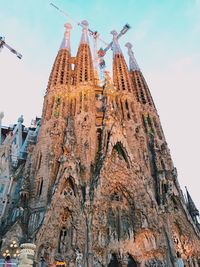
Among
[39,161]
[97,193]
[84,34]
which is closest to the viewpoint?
[97,193]

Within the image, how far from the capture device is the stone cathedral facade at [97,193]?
15644 mm

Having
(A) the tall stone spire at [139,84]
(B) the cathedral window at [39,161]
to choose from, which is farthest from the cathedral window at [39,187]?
(A) the tall stone spire at [139,84]

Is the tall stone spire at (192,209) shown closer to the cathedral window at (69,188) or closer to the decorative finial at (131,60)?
the cathedral window at (69,188)

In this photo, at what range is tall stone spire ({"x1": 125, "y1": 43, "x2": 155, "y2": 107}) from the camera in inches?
1146

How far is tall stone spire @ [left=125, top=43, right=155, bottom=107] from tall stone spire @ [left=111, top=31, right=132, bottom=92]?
1.23 m

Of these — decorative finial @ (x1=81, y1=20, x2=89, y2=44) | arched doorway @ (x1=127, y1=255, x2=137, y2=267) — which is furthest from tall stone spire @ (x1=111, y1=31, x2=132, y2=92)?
arched doorway @ (x1=127, y1=255, x2=137, y2=267)

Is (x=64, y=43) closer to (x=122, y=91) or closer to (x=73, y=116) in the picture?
(x=122, y=91)

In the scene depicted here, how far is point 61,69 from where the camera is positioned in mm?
27797

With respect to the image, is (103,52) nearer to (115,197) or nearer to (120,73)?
(120,73)

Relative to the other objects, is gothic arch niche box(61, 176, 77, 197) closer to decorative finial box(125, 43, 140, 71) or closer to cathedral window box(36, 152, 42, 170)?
cathedral window box(36, 152, 42, 170)

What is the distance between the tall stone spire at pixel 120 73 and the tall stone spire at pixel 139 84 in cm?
123

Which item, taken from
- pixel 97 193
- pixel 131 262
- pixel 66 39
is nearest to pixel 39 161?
pixel 97 193

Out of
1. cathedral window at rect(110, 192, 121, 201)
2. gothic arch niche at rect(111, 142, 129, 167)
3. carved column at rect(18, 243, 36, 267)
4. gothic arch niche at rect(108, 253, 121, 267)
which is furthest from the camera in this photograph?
gothic arch niche at rect(111, 142, 129, 167)

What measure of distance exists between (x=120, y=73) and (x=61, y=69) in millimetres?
7218
